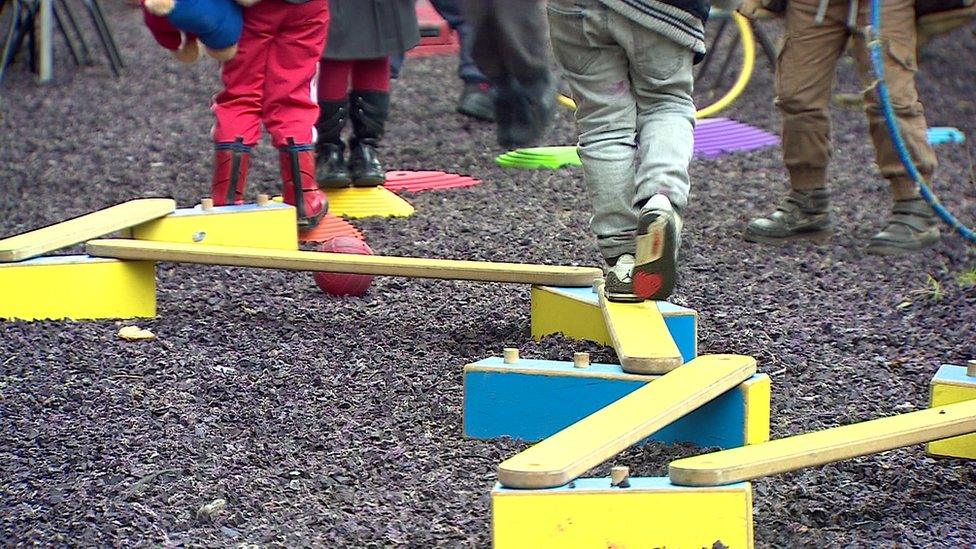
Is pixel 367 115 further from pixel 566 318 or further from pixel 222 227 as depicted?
pixel 566 318

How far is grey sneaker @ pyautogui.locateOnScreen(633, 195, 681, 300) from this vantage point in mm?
3420

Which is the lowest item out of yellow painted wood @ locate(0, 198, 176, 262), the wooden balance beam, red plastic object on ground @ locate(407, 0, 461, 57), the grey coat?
the wooden balance beam

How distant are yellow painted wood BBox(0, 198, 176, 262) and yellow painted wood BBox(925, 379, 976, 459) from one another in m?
2.45

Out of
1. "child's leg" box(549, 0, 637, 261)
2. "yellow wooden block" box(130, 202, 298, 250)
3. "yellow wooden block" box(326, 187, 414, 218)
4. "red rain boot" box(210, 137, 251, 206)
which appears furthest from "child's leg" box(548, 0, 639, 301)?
"yellow wooden block" box(326, 187, 414, 218)

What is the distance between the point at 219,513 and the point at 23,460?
21.3 inches

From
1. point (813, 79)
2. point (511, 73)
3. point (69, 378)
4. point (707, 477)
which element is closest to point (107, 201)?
point (511, 73)

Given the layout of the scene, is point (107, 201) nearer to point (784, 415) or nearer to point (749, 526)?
point (784, 415)

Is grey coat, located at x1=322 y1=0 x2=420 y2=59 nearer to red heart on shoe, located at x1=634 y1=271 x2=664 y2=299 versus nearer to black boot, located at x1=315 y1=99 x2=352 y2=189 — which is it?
black boot, located at x1=315 y1=99 x2=352 y2=189

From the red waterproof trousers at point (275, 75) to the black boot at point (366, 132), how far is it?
60 centimetres

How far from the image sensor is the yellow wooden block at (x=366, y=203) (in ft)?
17.7

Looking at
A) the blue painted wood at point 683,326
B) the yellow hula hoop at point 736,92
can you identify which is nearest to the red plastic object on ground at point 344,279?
the blue painted wood at point 683,326

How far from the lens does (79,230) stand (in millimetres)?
4262

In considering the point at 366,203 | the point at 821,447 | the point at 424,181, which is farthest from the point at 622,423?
the point at 424,181

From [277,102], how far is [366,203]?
0.66 metres
